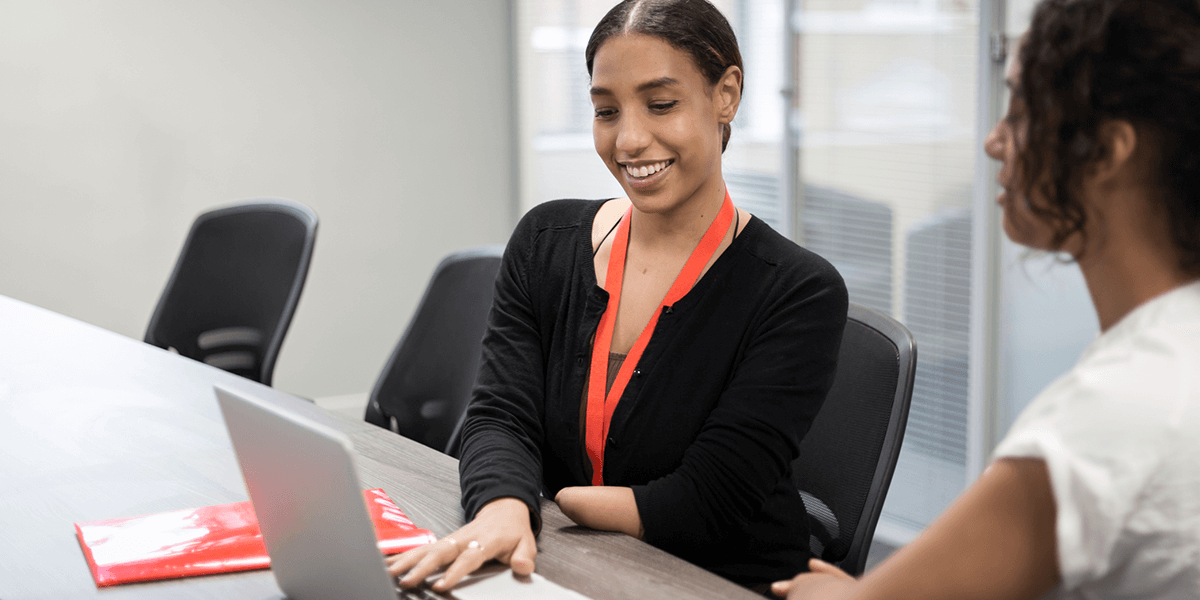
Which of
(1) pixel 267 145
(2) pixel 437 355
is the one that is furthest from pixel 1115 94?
(1) pixel 267 145

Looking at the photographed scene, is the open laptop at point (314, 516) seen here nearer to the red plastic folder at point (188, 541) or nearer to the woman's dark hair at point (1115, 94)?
the red plastic folder at point (188, 541)

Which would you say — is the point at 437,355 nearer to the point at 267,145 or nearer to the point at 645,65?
the point at 645,65

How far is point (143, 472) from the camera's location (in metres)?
1.48

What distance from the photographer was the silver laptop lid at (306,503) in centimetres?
88

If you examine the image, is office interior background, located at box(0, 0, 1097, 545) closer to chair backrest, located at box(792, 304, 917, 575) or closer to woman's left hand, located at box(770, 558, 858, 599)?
chair backrest, located at box(792, 304, 917, 575)

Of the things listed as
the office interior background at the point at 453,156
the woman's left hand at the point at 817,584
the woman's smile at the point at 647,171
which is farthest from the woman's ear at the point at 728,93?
the office interior background at the point at 453,156

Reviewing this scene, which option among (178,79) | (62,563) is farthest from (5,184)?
(62,563)

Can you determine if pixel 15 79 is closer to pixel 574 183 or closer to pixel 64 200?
pixel 64 200

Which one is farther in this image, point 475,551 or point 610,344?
point 610,344

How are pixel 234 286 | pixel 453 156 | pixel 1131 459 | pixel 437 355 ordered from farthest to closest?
pixel 453 156, pixel 234 286, pixel 437 355, pixel 1131 459

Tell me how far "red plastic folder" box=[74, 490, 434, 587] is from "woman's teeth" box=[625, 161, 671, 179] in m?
0.55

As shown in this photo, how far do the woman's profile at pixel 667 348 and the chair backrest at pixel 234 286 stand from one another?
1339 mm

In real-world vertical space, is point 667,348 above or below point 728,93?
below

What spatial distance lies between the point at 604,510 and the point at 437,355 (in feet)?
2.94
